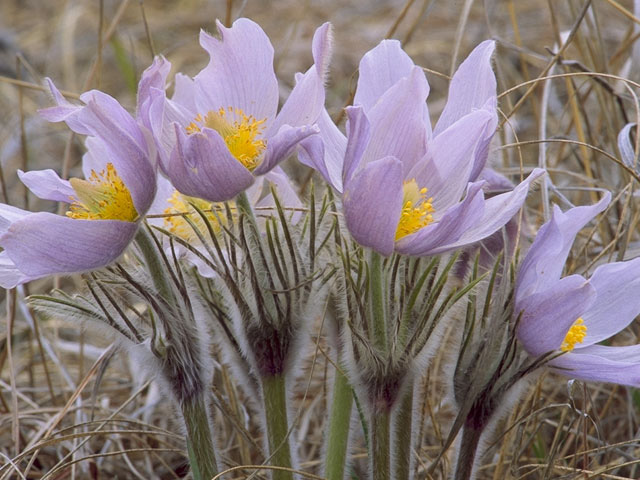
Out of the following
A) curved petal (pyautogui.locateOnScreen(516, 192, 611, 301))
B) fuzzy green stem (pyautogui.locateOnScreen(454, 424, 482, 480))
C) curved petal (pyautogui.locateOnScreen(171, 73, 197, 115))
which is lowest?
fuzzy green stem (pyautogui.locateOnScreen(454, 424, 482, 480))

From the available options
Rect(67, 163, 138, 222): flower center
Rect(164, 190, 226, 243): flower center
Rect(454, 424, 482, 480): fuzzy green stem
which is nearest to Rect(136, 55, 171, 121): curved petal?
Rect(67, 163, 138, 222): flower center

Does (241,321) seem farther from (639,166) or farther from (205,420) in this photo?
(639,166)

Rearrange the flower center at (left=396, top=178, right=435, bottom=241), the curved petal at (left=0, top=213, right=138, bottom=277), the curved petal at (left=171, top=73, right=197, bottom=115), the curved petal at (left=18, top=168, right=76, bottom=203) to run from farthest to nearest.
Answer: the curved petal at (left=171, top=73, right=197, bottom=115)
the curved petal at (left=18, top=168, right=76, bottom=203)
the flower center at (left=396, top=178, right=435, bottom=241)
the curved petal at (left=0, top=213, right=138, bottom=277)

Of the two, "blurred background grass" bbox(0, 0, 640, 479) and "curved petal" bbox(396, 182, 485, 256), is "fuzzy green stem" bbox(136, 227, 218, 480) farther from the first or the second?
"curved petal" bbox(396, 182, 485, 256)

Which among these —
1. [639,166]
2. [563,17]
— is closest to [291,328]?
[639,166]

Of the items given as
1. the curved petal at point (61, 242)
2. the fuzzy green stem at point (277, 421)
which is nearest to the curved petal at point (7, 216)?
the curved petal at point (61, 242)

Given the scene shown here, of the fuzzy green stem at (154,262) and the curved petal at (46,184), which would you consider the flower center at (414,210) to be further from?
the curved petal at (46,184)
